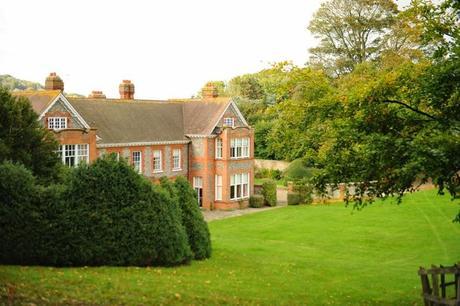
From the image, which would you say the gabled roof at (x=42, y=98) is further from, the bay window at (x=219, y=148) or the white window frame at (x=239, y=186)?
the white window frame at (x=239, y=186)

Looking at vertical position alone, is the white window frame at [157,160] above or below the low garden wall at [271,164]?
below

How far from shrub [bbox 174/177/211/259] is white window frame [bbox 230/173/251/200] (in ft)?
85.4

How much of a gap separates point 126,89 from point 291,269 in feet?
109

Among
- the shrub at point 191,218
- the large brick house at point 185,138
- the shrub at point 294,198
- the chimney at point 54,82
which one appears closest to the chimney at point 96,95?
the large brick house at point 185,138

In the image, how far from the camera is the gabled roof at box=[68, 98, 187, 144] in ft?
148

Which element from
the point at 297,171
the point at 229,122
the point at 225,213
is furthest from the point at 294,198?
the point at 297,171

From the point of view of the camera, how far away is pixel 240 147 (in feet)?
169

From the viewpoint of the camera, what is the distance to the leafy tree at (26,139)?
26203mm

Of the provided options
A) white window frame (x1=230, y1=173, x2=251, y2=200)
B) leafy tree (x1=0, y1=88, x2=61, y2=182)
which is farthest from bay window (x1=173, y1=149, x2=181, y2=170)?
leafy tree (x1=0, y1=88, x2=61, y2=182)

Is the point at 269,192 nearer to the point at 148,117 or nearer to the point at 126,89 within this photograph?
the point at 148,117

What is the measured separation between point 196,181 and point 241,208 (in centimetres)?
470

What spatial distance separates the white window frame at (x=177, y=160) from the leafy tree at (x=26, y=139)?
72.8ft

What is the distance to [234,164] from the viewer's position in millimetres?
50906

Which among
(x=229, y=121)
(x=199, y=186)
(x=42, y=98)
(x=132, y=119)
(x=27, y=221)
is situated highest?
(x=42, y=98)
